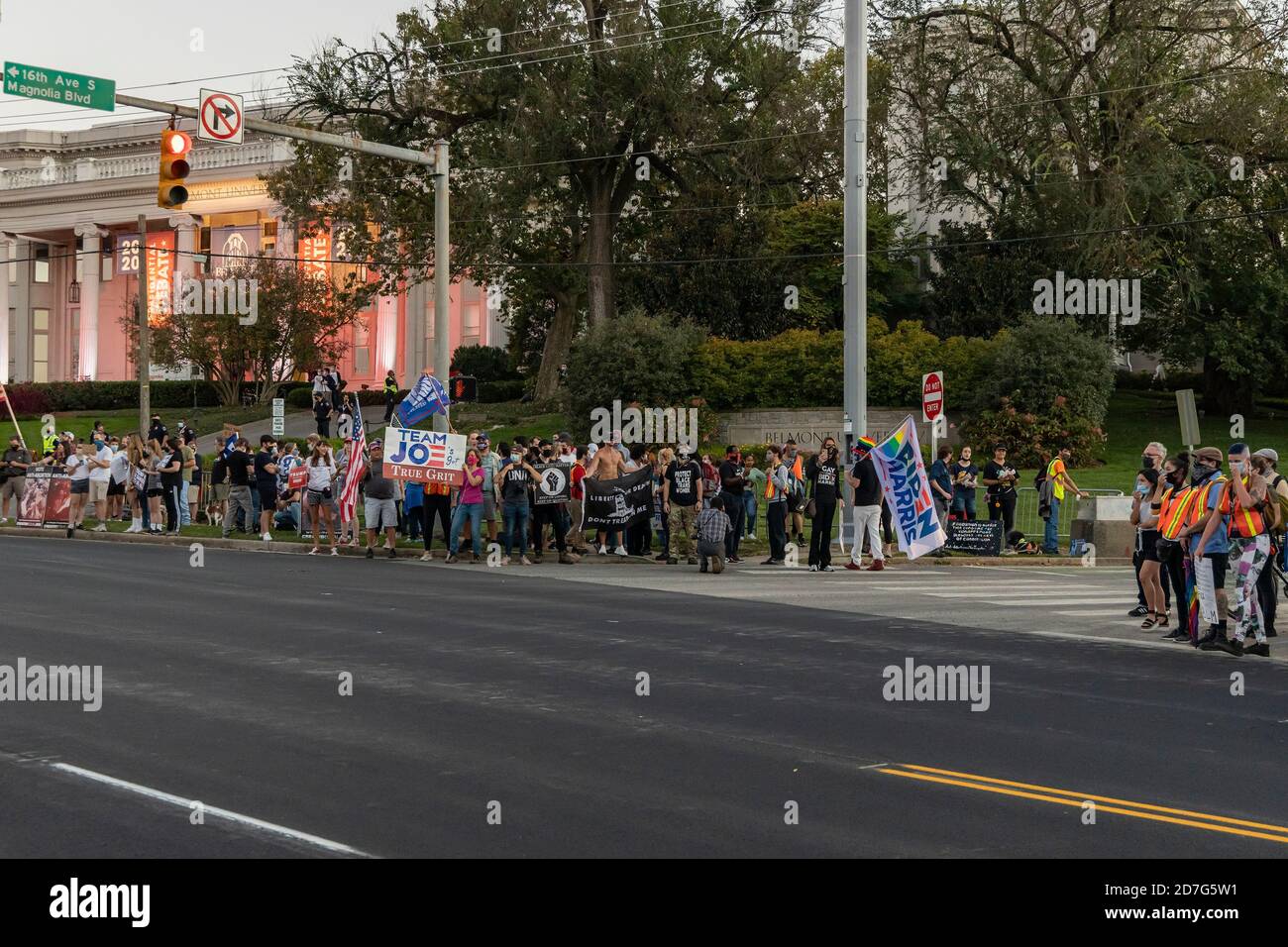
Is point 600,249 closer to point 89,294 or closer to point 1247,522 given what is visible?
point 1247,522

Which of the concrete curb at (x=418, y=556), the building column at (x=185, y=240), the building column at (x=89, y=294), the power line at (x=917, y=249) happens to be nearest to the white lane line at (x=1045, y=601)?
the concrete curb at (x=418, y=556)

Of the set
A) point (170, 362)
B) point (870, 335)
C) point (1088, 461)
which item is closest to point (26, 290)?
point (170, 362)

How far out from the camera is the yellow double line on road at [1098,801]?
7.63 meters

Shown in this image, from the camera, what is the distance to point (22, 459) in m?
34.7

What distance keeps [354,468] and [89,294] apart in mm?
59528

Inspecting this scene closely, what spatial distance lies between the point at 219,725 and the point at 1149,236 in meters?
37.5

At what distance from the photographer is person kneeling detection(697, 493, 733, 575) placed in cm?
2223

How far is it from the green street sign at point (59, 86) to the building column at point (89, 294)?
60802 millimetres

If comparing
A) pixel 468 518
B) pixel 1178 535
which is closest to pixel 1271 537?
pixel 1178 535
